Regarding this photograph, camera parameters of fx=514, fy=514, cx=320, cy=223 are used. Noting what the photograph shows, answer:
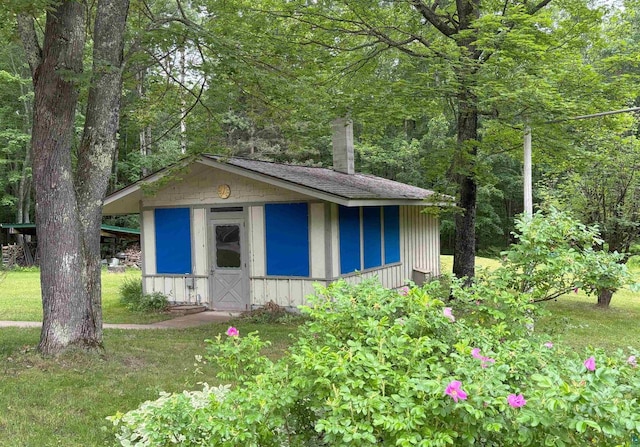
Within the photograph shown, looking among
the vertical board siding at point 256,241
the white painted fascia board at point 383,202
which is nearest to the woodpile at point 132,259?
the vertical board siding at point 256,241

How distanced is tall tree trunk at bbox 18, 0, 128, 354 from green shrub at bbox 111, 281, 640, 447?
12.6ft

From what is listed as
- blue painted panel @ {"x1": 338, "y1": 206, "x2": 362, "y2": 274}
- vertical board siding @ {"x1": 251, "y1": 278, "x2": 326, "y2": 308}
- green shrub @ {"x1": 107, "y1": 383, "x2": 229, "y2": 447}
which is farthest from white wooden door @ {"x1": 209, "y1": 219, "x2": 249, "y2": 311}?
green shrub @ {"x1": 107, "y1": 383, "x2": 229, "y2": 447}

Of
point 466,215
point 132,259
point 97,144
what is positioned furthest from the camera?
point 132,259

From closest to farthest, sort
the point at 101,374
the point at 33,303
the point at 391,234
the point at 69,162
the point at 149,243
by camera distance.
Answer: the point at 101,374, the point at 69,162, the point at 149,243, the point at 33,303, the point at 391,234

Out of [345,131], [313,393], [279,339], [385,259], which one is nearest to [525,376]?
[313,393]

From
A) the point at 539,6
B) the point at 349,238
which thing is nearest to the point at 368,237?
the point at 349,238

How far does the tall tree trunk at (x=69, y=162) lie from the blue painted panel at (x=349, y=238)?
16.8 ft

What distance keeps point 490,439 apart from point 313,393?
77 centimetres

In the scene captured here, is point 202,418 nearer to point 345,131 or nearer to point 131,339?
point 131,339

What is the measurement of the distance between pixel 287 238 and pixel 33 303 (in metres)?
6.77

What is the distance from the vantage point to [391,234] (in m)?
12.8

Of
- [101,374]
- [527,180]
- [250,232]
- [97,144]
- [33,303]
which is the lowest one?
[33,303]

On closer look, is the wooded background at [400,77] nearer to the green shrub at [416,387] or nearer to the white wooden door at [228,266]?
the white wooden door at [228,266]

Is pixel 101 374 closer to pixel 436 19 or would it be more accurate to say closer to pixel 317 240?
pixel 317 240
